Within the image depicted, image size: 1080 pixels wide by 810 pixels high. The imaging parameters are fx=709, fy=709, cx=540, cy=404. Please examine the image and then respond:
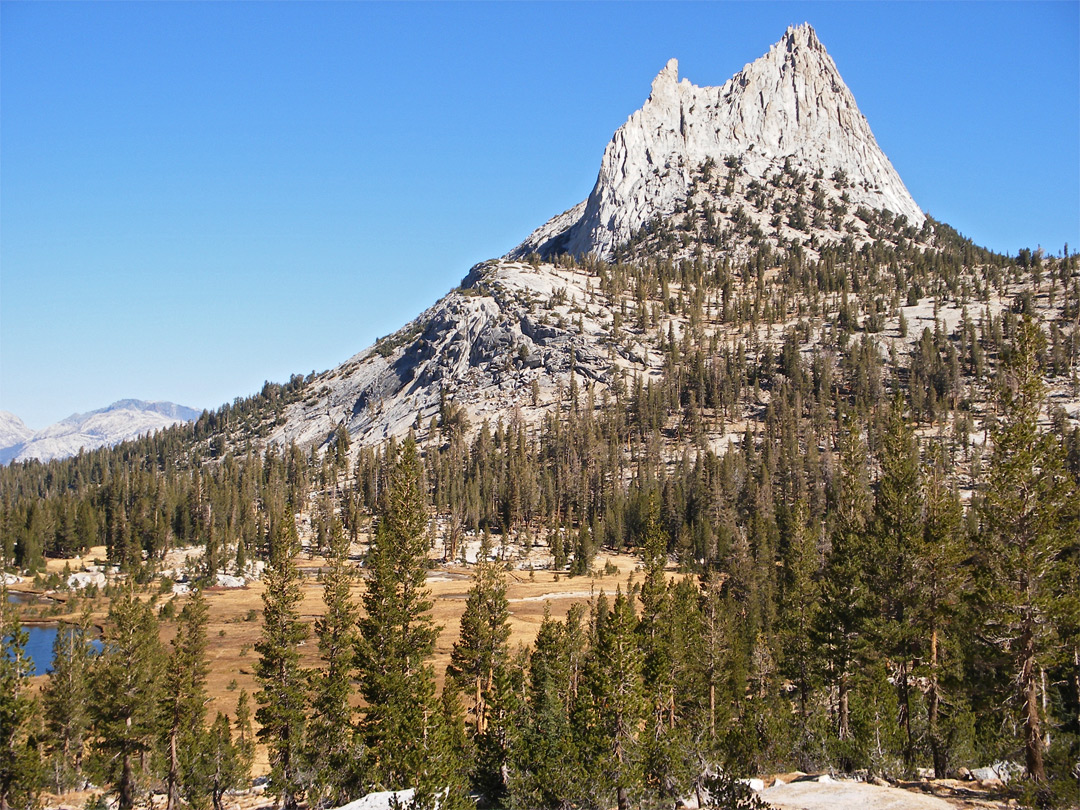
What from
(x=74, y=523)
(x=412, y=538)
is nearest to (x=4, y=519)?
(x=74, y=523)

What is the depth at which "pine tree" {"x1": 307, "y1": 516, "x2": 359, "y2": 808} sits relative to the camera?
36.0m

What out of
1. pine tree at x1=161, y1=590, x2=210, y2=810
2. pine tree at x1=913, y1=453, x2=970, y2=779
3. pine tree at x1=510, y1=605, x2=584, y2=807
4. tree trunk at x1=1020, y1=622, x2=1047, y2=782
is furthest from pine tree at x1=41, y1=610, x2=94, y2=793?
tree trunk at x1=1020, y1=622, x2=1047, y2=782

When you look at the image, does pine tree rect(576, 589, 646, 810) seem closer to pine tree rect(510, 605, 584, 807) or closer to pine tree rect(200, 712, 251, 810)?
pine tree rect(510, 605, 584, 807)

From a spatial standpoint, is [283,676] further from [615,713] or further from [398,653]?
[615,713]

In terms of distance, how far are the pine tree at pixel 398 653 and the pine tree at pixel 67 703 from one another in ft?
62.4

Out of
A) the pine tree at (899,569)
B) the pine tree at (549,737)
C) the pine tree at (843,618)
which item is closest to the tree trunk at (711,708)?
the pine tree at (843,618)

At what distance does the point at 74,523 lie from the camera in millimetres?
134250

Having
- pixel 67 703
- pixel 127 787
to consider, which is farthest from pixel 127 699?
pixel 67 703

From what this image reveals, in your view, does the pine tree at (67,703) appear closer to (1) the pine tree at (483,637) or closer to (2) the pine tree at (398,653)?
(2) the pine tree at (398,653)

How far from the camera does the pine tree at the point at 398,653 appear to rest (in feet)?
97.7

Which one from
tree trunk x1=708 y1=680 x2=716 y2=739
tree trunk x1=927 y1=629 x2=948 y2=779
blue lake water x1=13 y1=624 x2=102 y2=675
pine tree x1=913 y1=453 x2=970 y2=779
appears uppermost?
pine tree x1=913 y1=453 x2=970 y2=779

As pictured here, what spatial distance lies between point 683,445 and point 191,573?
113 metres

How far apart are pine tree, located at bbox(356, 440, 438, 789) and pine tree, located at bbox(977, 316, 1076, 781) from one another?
22340 millimetres

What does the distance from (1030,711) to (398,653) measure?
2615 cm
